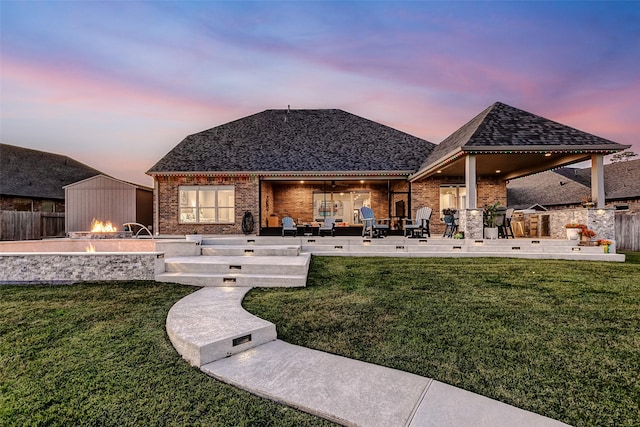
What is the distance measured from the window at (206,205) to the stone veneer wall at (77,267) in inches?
315

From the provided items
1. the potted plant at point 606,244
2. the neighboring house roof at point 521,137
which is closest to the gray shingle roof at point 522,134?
the neighboring house roof at point 521,137

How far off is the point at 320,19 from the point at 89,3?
23.6 feet

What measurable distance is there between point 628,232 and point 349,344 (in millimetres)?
13697

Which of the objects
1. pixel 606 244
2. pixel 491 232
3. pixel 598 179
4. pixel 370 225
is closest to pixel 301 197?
pixel 370 225

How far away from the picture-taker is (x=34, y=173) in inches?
730

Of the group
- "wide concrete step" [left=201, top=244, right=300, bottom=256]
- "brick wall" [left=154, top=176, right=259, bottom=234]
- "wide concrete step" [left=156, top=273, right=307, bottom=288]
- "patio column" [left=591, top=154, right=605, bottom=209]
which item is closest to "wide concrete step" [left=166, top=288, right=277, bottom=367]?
"wide concrete step" [left=156, top=273, right=307, bottom=288]

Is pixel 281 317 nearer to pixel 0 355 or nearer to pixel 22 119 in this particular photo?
pixel 0 355

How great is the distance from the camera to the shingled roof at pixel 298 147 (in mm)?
13625

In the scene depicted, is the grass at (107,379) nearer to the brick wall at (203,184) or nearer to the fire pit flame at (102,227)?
the fire pit flame at (102,227)

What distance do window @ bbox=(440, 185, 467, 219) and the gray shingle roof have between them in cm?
390

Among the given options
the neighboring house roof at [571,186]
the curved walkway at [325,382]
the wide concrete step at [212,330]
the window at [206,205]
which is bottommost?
the curved walkway at [325,382]

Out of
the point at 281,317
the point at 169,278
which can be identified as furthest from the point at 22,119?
the point at 281,317

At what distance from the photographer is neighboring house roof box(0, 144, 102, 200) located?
17.0 m

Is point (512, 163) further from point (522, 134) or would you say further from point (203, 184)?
point (203, 184)
